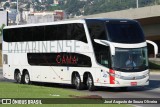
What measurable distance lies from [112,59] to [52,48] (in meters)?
5.27

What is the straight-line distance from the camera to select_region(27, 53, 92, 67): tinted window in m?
28.2

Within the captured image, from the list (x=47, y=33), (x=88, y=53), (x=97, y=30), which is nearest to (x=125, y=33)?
(x=97, y=30)

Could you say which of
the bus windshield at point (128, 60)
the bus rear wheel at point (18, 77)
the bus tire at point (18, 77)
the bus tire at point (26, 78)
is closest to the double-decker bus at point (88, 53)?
the bus windshield at point (128, 60)

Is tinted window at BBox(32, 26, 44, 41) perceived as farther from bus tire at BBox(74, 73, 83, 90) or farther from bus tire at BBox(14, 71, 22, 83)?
bus tire at BBox(74, 73, 83, 90)

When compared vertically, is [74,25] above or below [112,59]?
above

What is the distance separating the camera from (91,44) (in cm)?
2747

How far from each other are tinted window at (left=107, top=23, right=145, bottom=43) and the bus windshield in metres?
0.53

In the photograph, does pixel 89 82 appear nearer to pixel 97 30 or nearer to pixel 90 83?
pixel 90 83

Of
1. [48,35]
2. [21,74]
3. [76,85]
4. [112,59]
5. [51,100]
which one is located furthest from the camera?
[21,74]

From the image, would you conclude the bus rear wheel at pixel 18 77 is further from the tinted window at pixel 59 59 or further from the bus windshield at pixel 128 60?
the bus windshield at pixel 128 60

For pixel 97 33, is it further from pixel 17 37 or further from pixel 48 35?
pixel 17 37

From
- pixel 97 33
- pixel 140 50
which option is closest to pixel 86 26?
pixel 97 33

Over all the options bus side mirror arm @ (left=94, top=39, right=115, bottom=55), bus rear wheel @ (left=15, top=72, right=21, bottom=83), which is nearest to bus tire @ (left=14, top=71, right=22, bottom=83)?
bus rear wheel @ (left=15, top=72, right=21, bottom=83)

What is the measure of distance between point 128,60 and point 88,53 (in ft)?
7.26
